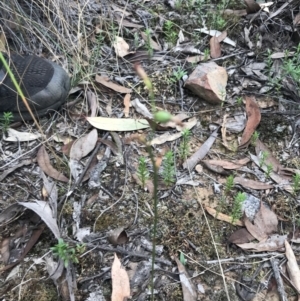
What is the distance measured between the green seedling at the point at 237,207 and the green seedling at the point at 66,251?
46 cm

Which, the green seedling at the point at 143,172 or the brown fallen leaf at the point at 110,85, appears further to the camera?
the brown fallen leaf at the point at 110,85

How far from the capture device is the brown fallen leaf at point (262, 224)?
4.83 ft

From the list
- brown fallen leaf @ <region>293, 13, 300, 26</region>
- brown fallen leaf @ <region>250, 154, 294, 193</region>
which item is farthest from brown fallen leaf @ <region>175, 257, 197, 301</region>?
brown fallen leaf @ <region>293, 13, 300, 26</region>

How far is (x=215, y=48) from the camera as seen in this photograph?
210cm

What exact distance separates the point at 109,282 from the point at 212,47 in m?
1.19

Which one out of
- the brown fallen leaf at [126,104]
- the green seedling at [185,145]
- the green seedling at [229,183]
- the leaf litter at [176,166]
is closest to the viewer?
the leaf litter at [176,166]

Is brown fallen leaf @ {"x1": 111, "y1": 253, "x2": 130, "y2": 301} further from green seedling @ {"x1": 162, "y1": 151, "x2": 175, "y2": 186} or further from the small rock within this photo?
the small rock

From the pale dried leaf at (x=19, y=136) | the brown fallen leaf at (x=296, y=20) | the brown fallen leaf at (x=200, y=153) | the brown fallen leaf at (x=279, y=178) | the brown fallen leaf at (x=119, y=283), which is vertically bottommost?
the brown fallen leaf at (x=279, y=178)

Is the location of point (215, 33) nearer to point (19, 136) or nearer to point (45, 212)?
point (19, 136)

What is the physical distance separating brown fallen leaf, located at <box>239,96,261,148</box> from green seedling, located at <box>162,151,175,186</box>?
30 cm

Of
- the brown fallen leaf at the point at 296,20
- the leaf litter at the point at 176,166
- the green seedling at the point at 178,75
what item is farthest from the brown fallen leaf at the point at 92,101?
the brown fallen leaf at the point at 296,20

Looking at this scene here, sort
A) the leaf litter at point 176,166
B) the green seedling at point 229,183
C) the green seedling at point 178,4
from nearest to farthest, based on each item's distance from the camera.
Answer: the leaf litter at point 176,166 → the green seedling at point 229,183 → the green seedling at point 178,4

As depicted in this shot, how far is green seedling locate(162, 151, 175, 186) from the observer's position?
152 cm

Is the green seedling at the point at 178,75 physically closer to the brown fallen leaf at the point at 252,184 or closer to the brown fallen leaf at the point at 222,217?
the brown fallen leaf at the point at 252,184
